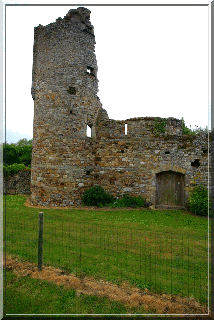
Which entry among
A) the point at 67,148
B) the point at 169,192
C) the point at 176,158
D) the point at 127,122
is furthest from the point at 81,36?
the point at 169,192

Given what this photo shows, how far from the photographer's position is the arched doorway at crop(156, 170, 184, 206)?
505 inches

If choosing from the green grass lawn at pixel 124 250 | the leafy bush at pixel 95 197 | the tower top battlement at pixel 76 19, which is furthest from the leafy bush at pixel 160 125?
the tower top battlement at pixel 76 19

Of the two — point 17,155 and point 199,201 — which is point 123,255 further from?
point 17,155

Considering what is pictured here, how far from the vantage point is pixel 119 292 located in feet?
14.0

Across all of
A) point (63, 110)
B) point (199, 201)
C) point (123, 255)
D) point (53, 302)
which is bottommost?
point (53, 302)

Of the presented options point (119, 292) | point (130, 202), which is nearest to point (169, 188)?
point (130, 202)

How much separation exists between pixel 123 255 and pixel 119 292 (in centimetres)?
156

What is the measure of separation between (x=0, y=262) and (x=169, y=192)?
967cm

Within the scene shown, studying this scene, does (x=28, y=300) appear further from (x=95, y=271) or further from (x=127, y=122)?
(x=127, y=122)

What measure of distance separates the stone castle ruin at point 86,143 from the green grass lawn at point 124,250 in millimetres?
3423

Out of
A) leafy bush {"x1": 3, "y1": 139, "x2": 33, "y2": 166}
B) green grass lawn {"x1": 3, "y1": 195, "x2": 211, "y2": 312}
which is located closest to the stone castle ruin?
green grass lawn {"x1": 3, "y1": 195, "x2": 211, "y2": 312}

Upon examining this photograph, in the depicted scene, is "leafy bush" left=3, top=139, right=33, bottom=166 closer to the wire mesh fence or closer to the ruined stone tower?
the ruined stone tower

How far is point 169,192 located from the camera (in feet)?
42.5

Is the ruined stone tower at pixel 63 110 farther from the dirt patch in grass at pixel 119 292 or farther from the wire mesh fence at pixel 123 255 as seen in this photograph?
the dirt patch in grass at pixel 119 292
